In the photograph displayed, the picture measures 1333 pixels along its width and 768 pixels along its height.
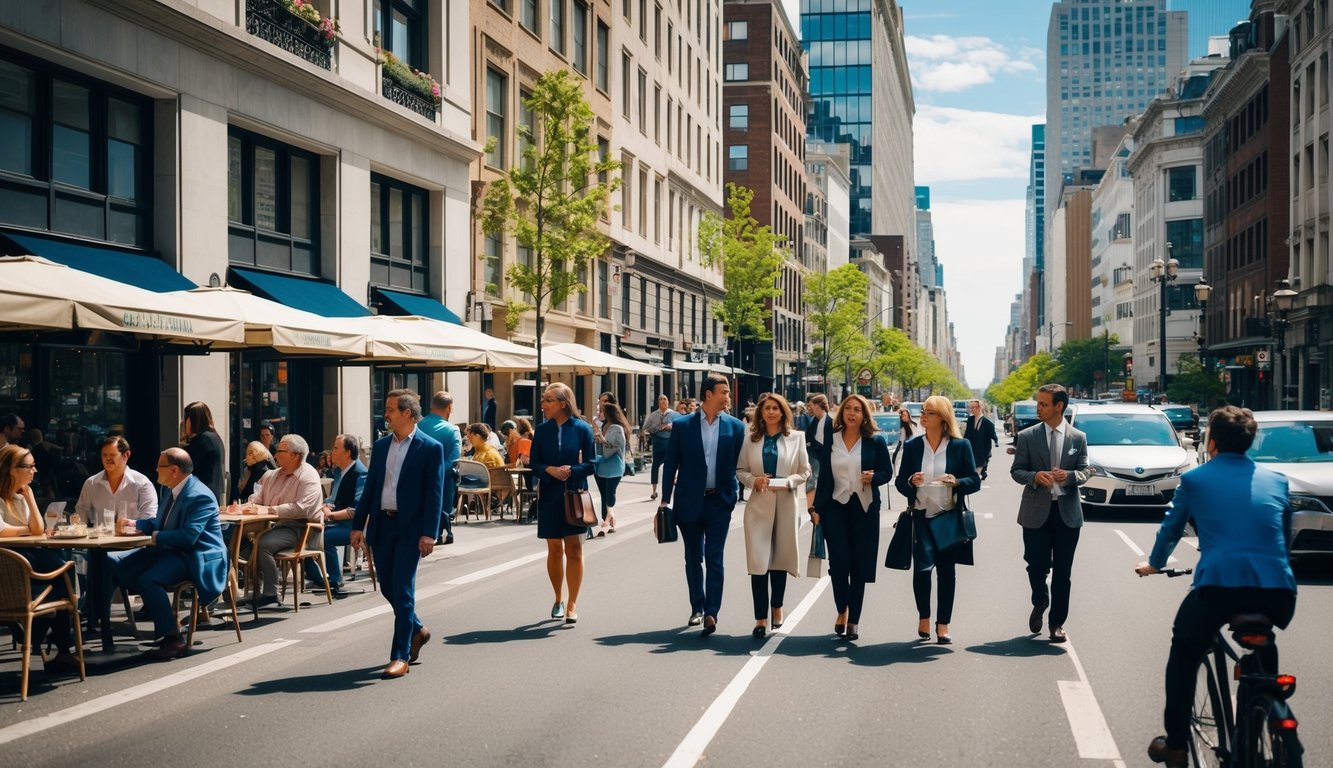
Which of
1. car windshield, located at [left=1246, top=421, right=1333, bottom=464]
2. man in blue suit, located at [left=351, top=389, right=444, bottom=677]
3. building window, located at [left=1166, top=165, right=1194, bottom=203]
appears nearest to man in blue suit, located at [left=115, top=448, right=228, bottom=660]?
man in blue suit, located at [left=351, top=389, right=444, bottom=677]

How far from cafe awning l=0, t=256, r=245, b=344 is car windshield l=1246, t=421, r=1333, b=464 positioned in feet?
37.9

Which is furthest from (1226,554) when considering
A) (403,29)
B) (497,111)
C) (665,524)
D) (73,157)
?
(497,111)

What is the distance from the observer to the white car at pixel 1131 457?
19.5 meters

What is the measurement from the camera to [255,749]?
6.56 m

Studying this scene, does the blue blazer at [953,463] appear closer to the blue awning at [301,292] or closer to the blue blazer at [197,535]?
the blue blazer at [197,535]

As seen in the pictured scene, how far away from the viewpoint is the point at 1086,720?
7.08m

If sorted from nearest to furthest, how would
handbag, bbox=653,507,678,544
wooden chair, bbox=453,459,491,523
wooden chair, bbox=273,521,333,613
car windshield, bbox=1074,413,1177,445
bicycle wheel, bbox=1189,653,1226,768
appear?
bicycle wheel, bbox=1189,653,1226,768
handbag, bbox=653,507,678,544
wooden chair, bbox=273,521,333,613
wooden chair, bbox=453,459,491,523
car windshield, bbox=1074,413,1177,445

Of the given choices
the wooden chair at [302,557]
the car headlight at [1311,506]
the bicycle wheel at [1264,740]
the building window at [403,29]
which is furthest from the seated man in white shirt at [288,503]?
the building window at [403,29]

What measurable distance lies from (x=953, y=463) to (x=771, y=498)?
1408 millimetres

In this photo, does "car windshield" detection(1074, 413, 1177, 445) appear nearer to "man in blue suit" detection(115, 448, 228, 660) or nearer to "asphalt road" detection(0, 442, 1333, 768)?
"asphalt road" detection(0, 442, 1333, 768)

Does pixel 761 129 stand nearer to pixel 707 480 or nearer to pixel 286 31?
pixel 286 31

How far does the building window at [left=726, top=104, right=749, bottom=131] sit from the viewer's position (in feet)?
269

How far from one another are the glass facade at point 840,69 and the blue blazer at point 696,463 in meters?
139

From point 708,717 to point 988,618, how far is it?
4243mm
